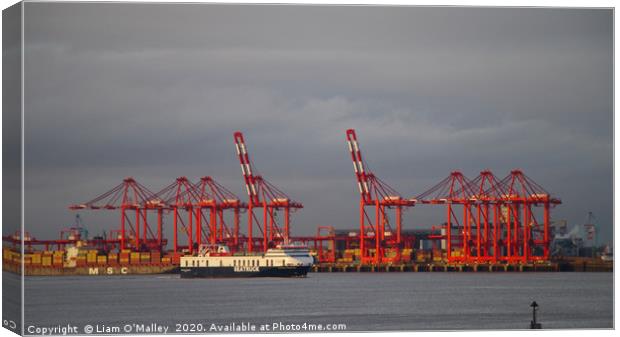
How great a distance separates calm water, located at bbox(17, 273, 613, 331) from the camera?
26.8 meters

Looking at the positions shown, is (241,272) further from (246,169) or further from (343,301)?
(343,301)

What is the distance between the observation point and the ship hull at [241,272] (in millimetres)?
50969

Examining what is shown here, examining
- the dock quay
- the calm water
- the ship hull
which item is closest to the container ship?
the ship hull

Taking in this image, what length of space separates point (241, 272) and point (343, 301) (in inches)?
638

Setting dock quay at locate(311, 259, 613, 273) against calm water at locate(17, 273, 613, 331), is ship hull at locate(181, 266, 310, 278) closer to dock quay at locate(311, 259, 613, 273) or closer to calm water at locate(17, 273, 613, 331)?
calm water at locate(17, 273, 613, 331)

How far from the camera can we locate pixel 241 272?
51.9 m

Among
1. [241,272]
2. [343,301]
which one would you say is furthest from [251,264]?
[343,301]

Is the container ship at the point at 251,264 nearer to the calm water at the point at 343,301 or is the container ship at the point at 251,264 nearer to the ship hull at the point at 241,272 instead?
the ship hull at the point at 241,272

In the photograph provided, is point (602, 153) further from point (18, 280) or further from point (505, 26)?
point (18, 280)

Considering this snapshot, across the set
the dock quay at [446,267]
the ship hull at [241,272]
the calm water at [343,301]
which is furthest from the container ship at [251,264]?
the dock quay at [446,267]

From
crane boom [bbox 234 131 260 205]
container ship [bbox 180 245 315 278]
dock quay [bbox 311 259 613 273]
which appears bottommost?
dock quay [bbox 311 259 613 273]

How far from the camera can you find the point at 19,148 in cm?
2397

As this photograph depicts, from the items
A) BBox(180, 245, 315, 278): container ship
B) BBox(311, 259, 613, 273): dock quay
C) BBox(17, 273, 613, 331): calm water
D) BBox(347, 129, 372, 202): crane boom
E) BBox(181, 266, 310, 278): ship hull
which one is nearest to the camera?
BBox(17, 273, 613, 331): calm water

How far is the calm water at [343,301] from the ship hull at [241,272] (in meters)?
0.45
